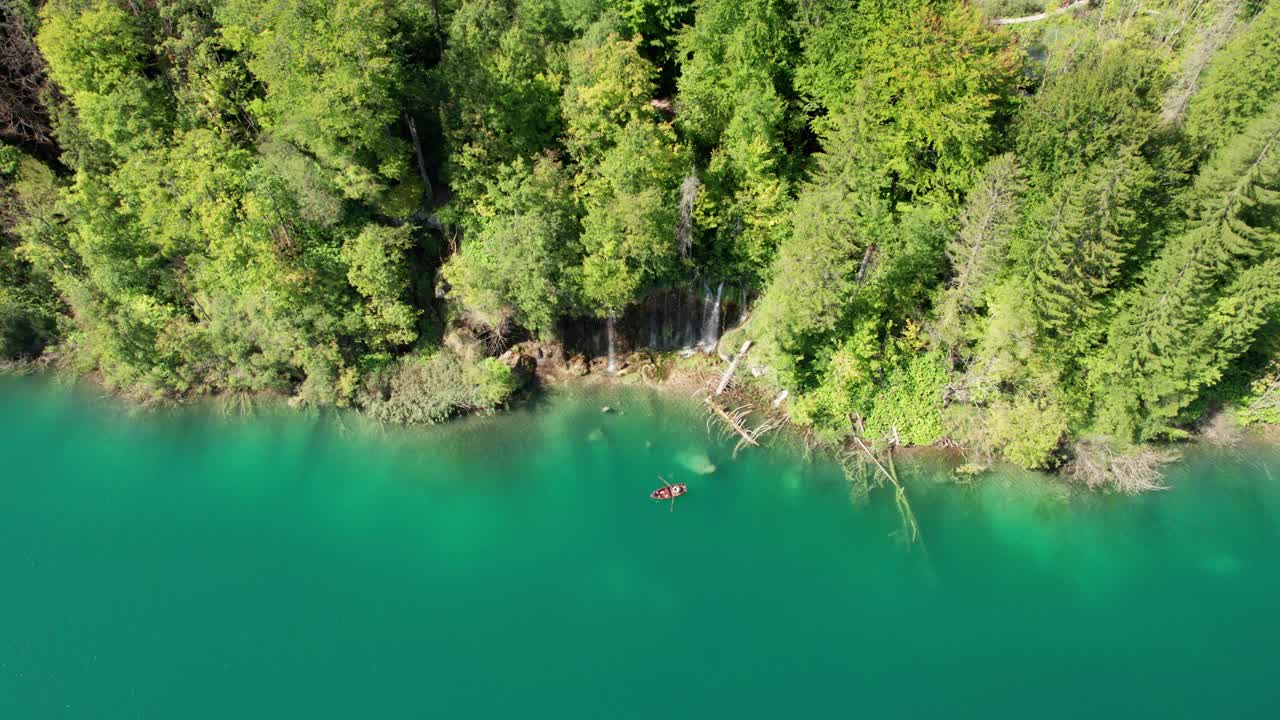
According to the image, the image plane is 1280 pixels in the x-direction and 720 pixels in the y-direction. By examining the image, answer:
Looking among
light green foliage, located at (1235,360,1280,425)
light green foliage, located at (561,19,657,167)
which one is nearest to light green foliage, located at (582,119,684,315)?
light green foliage, located at (561,19,657,167)

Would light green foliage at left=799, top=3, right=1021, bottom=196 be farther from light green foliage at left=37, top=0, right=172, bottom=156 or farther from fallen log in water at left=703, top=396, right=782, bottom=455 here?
light green foliage at left=37, top=0, right=172, bottom=156

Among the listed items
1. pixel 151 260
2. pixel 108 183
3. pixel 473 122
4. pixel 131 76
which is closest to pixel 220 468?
pixel 151 260

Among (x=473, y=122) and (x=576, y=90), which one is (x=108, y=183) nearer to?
(x=473, y=122)

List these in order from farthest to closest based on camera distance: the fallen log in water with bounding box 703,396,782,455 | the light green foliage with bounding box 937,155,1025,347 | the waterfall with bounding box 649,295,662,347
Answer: the waterfall with bounding box 649,295,662,347 < the fallen log in water with bounding box 703,396,782,455 < the light green foliage with bounding box 937,155,1025,347

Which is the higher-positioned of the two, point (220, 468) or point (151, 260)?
point (151, 260)

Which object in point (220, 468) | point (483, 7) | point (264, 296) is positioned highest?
point (483, 7)

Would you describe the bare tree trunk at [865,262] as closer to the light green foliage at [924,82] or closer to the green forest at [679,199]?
the green forest at [679,199]
